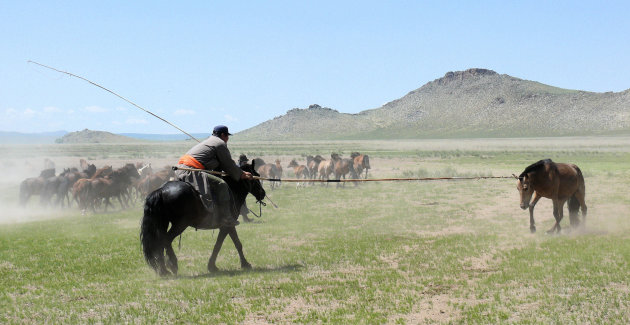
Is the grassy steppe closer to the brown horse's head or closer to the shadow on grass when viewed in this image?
the shadow on grass

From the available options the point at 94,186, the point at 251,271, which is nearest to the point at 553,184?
the point at 251,271

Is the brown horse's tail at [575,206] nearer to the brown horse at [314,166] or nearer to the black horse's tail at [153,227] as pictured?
the black horse's tail at [153,227]

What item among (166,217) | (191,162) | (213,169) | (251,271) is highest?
(191,162)

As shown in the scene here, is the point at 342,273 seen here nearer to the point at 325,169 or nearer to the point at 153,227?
the point at 153,227

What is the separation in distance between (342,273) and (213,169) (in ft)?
9.35

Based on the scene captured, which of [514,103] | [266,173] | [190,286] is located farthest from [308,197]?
[514,103]

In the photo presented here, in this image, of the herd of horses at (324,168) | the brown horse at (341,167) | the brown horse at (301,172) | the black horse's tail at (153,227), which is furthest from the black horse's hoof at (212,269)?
the brown horse at (301,172)

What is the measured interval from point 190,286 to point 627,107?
18392cm

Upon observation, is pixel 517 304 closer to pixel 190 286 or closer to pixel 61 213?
pixel 190 286

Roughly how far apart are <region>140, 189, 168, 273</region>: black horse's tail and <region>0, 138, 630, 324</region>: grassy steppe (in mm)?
515

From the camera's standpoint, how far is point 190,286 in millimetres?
8188

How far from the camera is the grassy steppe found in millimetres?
6863

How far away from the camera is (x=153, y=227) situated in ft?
28.0

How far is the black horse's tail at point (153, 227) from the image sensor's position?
851 centimetres
